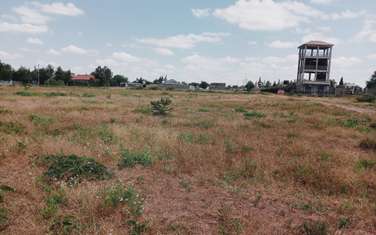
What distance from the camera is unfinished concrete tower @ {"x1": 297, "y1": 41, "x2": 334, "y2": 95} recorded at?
58.2 m

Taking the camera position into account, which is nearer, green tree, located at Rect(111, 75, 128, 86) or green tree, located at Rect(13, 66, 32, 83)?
green tree, located at Rect(13, 66, 32, 83)

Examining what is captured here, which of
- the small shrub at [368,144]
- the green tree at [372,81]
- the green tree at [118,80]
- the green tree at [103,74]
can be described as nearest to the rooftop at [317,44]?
the green tree at [372,81]

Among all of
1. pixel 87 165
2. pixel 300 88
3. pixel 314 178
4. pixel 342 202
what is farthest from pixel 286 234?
pixel 300 88

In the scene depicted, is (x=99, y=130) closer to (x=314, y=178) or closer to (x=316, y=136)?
(x=314, y=178)

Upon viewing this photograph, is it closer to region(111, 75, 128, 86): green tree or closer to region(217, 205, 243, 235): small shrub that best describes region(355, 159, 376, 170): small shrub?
region(217, 205, 243, 235): small shrub

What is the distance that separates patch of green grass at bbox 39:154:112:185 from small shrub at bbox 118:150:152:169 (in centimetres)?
59

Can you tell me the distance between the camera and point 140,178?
526cm

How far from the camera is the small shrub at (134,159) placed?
6.09 m

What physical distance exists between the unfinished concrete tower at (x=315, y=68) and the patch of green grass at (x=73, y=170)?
60541 millimetres

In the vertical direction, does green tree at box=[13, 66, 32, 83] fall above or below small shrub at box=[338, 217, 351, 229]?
above

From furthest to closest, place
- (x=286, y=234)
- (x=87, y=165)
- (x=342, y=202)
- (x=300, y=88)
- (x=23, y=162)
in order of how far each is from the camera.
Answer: (x=300, y=88)
(x=23, y=162)
(x=87, y=165)
(x=342, y=202)
(x=286, y=234)

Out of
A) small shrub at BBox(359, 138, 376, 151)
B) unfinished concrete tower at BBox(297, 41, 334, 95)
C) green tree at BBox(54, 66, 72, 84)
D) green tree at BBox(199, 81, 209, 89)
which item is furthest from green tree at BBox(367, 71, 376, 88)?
green tree at BBox(54, 66, 72, 84)

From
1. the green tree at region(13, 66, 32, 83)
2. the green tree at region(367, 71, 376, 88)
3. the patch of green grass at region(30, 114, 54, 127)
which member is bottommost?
the patch of green grass at region(30, 114, 54, 127)

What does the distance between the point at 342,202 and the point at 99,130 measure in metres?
8.02
